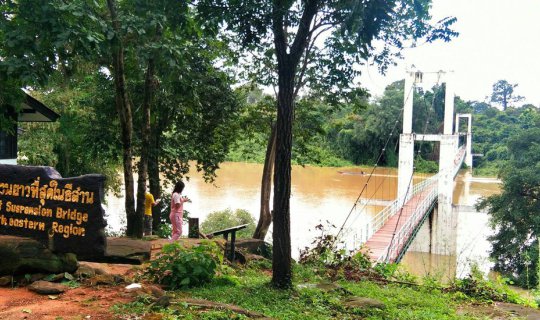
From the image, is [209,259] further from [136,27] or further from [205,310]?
[136,27]

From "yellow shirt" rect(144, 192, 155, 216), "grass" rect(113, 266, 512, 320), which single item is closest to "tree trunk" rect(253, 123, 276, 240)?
"yellow shirt" rect(144, 192, 155, 216)

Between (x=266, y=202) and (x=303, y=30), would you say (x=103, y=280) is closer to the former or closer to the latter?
(x=303, y=30)

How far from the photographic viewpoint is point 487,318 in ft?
12.3

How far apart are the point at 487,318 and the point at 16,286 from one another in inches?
146

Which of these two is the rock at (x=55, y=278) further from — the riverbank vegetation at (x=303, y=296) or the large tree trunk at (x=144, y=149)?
the large tree trunk at (x=144, y=149)

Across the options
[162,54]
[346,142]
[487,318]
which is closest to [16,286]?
[162,54]

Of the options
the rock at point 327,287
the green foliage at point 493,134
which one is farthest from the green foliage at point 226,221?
the green foliage at point 493,134

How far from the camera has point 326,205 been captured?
20.2m

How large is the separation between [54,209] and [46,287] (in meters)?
0.68

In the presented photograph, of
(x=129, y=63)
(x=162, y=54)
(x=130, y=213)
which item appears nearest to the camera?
(x=162, y=54)

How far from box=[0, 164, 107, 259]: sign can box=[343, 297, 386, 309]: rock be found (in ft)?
6.69

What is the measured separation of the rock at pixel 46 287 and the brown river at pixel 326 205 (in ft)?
24.5

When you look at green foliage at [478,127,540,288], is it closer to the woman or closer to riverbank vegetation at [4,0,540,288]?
riverbank vegetation at [4,0,540,288]

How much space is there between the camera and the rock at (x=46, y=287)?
3.58 m
